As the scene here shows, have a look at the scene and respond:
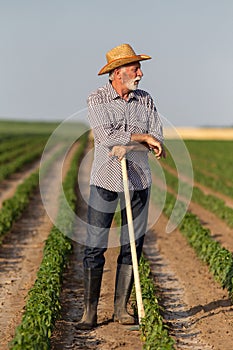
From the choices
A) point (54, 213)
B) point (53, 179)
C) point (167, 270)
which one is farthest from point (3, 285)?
point (53, 179)

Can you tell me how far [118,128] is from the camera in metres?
6.33

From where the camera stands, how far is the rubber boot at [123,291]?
676 cm

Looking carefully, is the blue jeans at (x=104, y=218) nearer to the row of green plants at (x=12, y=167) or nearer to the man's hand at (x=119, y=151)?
the man's hand at (x=119, y=151)

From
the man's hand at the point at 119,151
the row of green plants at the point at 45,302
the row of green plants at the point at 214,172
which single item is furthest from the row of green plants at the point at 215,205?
the man's hand at the point at 119,151

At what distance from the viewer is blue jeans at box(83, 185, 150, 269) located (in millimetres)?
6504

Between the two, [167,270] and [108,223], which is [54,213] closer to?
[167,270]

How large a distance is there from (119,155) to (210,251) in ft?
13.0

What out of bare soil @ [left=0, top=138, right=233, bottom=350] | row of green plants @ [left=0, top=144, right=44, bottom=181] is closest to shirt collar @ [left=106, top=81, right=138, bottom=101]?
bare soil @ [left=0, top=138, right=233, bottom=350]

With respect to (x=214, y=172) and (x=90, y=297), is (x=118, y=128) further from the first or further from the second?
(x=214, y=172)

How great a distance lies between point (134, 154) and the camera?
21.3 ft

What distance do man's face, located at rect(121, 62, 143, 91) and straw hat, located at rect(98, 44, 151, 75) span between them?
0.21 feet

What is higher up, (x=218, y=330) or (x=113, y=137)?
(x=113, y=137)

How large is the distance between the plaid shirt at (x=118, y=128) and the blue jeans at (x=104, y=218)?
4.0 inches

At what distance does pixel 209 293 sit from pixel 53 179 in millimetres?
16190
